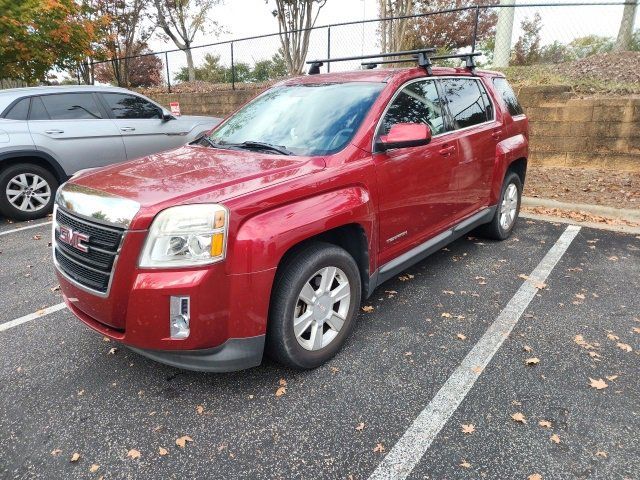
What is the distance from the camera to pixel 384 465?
2197 mm

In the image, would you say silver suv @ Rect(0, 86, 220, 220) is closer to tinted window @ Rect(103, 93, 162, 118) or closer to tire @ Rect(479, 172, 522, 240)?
tinted window @ Rect(103, 93, 162, 118)

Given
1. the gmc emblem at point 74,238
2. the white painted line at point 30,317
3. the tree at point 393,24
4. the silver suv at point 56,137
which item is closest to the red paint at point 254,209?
the gmc emblem at point 74,238

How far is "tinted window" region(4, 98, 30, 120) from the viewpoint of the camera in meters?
6.21

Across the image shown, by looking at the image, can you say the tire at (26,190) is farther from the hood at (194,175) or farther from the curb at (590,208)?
the curb at (590,208)

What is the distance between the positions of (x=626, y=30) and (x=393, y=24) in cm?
551

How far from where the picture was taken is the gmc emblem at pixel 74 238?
2.54m

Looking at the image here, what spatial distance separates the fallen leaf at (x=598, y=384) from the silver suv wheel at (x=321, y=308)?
1520 mm

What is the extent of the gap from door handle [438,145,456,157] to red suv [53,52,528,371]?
0.07ft

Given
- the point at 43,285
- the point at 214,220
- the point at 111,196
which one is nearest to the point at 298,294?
the point at 214,220

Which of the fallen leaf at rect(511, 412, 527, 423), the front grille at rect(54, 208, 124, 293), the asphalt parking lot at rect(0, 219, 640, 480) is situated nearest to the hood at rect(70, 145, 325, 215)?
the front grille at rect(54, 208, 124, 293)

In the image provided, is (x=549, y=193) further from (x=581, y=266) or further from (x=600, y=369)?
(x=600, y=369)

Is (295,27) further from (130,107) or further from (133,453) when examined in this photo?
(133,453)

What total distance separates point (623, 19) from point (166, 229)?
12.5m

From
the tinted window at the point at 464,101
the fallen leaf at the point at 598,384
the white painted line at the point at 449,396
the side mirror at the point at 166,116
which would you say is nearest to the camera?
the white painted line at the point at 449,396
